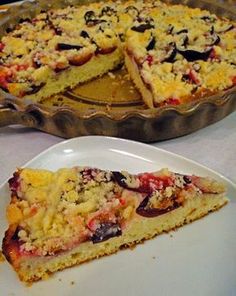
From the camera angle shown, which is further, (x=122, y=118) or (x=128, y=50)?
(x=128, y=50)

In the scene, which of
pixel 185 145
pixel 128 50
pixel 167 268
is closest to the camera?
pixel 167 268

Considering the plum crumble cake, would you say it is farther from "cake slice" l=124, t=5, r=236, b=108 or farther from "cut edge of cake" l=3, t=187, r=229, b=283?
"cut edge of cake" l=3, t=187, r=229, b=283

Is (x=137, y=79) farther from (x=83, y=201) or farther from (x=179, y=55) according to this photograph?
(x=83, y=201)

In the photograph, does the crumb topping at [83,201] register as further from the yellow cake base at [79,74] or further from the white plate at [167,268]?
the yellow cake base at [79,74]

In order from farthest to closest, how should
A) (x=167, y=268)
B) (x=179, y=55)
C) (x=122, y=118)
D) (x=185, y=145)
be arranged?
1. (x=179, y=55)
2. (x=185, y=145)
3. (x=122, y=118)
4. (x=167, y=268)

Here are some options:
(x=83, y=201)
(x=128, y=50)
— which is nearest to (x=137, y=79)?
(x=128, y=50)
